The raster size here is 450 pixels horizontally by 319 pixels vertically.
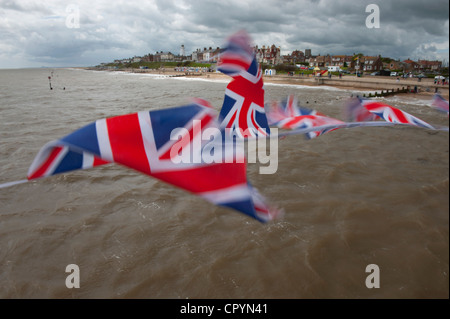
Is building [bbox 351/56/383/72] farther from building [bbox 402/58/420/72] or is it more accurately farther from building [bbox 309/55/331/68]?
building [bbox 309/55/331/68]

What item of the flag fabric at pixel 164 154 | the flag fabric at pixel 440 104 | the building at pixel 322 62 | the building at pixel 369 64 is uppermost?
the building at pixel 322 62

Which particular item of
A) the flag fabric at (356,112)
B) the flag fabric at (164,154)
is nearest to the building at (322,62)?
the flag fabric at (356,112)

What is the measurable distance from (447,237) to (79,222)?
302 inches

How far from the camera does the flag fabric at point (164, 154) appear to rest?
203 centimetres

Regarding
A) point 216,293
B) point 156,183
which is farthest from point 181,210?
point 216,293

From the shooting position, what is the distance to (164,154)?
219 centimetres

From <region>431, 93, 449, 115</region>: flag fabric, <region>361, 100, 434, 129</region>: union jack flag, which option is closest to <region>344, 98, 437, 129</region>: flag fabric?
<region>361, 100, 434, 129</region>: union jack flag

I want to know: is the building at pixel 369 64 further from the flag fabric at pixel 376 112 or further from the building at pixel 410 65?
the flag fabric at pixel 376 112

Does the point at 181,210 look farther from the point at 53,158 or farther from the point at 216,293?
the point at 53,158

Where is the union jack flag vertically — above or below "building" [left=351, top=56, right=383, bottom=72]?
below

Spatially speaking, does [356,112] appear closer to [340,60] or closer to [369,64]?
[369,64]

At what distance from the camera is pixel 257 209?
2.23 meters

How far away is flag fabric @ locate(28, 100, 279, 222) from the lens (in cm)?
203

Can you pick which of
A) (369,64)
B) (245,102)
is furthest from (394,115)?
(369,64)
